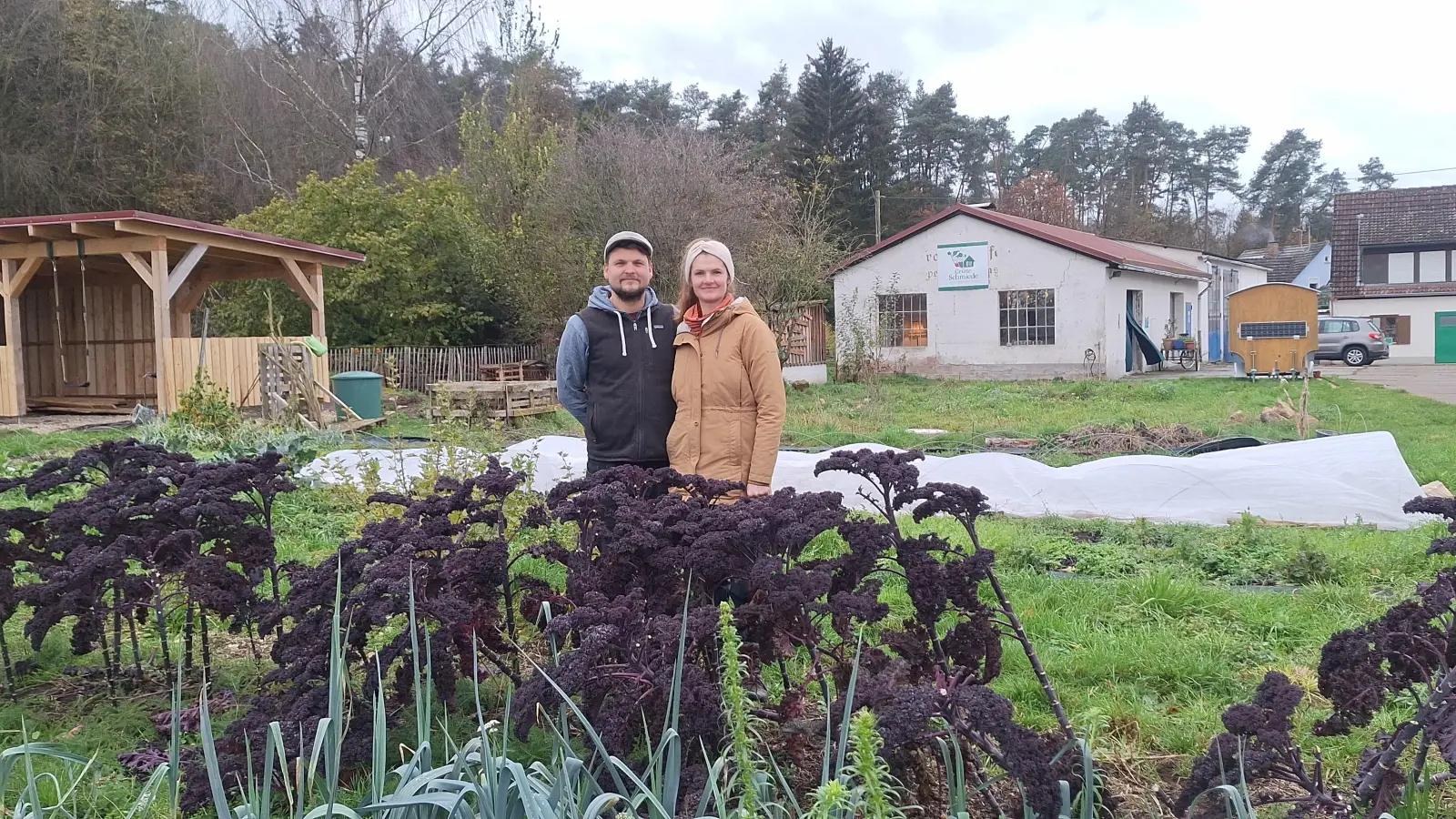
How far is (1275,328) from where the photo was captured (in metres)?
18.7

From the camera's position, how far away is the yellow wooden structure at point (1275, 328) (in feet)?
59.8

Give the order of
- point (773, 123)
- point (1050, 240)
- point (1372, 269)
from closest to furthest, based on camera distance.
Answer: point (1050, 240) → point (1372, 269) → point (773, 123)

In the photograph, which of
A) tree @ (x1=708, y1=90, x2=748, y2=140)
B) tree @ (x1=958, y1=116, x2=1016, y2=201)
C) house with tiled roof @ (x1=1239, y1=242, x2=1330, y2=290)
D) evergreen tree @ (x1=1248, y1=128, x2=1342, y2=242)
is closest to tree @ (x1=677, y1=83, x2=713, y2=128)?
tree @ (x1=708, y1=90, x2=748, y2=140)

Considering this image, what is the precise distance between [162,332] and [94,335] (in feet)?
14.5

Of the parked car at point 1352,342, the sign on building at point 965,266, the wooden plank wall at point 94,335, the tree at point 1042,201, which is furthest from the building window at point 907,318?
the tree at point 1042,201

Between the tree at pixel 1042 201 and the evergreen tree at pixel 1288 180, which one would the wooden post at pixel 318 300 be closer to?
the tree at pixel 1042 201

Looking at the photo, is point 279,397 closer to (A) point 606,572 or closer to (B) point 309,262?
(B) point 309,262

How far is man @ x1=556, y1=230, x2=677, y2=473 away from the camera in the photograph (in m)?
3.45

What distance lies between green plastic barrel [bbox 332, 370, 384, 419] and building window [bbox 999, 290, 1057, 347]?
48.0 feet

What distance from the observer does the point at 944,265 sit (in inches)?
914

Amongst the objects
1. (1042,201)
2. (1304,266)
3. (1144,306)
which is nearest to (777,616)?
(1144,306)

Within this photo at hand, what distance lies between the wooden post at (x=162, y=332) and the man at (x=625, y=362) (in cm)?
1104

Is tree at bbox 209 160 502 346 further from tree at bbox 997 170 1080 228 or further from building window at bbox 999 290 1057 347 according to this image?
tree at bbox 997 170 1080 228

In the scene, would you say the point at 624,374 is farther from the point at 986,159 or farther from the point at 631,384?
the point at 986,159
